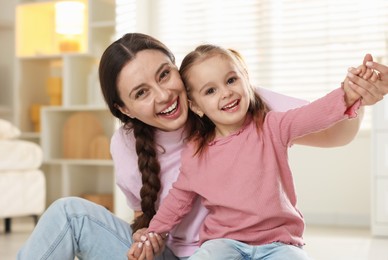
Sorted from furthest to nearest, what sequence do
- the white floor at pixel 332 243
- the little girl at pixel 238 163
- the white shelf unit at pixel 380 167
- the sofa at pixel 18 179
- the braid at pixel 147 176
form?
the sofa at pixel 18 179 → the white shelf unit at pixel 380 167 → the white floor at pixel 332 243 → the braid at pixel 147 176 → the little girl at pixel 238 163

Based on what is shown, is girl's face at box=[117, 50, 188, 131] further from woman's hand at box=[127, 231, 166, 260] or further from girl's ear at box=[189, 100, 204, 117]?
woman's hand at box=[127, 231, 166, 260]

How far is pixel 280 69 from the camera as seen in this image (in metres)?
3.88

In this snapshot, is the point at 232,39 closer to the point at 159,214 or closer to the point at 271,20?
the point at 271,20

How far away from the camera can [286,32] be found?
12.7 feet

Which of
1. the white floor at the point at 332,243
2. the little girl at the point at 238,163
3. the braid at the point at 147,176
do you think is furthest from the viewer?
the white floor at the point at 332,243

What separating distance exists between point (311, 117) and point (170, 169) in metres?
0.44

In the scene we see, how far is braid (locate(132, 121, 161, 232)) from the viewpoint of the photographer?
4.96 feet

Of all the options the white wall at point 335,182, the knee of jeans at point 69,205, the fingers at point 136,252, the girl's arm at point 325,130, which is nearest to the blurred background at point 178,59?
the white wall at point 335,182

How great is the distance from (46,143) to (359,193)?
200 cm

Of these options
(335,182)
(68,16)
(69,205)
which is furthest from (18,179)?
(69,205)

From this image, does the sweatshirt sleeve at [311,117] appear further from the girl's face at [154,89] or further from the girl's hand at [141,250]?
the girl's hand at [141,250]

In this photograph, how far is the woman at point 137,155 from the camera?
1.41 metres

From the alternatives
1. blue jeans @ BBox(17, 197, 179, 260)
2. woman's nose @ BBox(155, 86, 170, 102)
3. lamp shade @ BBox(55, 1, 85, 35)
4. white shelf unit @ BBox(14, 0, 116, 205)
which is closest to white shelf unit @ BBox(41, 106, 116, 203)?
white shelf unit @ BBox(14, 0, 116, 205)

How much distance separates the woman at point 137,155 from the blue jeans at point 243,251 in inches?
5.9
